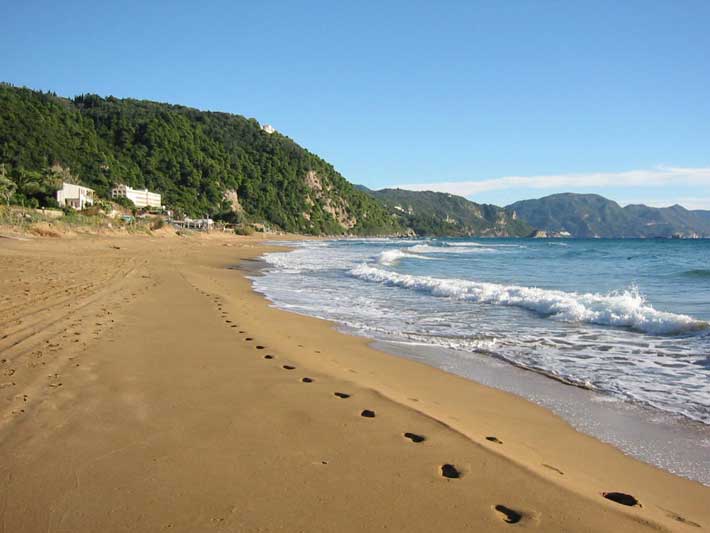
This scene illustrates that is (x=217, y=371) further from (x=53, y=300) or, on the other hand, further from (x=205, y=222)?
(x=205, y=222)

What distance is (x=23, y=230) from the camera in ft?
93.7

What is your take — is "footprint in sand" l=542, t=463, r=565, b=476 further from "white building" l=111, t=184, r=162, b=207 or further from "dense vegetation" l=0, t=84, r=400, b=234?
"white building" l=111, t=184, r=162, b=207

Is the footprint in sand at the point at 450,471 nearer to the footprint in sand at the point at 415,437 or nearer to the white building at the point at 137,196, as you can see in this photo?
the footprint in sand at the point at 415,437

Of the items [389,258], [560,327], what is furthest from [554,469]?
[389,258]

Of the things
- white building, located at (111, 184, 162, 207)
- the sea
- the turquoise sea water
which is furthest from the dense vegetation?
the sea

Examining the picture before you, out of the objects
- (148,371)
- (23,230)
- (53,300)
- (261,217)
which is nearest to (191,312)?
(53,300)

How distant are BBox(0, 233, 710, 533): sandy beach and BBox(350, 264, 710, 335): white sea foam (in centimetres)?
525

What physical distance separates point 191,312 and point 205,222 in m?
72.6

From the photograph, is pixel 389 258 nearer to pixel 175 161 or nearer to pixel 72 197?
pixel 72 197

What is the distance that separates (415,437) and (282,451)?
97cm

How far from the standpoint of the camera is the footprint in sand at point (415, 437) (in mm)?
3361

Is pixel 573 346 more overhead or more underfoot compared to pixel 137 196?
more underfoot

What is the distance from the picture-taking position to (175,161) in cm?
10481

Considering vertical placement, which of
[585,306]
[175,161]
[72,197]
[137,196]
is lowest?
[585,306]
